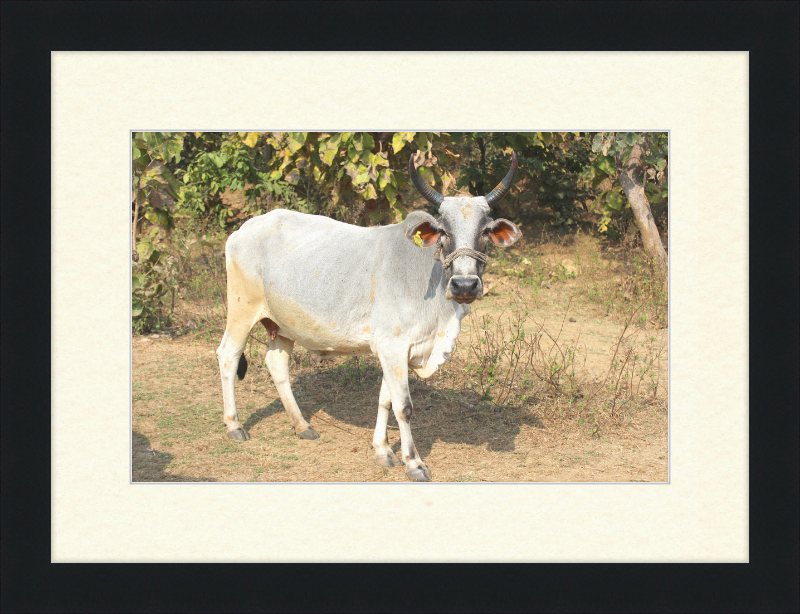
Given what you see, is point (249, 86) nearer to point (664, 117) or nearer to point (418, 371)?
point (418, 371)

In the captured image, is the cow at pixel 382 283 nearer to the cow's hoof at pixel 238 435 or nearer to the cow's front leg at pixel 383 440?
the cow's front leg at pixel 383 440

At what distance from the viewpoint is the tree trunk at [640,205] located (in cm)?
968

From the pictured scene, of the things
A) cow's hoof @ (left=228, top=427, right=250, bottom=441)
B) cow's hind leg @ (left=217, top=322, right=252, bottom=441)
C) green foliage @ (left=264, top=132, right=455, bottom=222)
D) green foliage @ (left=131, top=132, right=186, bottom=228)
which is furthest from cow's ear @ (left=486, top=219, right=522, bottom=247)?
green foliage @ (left=131, top=132, right=186, bottom=228)

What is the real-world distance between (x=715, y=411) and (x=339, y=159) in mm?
4877

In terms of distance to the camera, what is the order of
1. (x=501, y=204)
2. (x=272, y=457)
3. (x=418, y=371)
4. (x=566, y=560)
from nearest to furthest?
1. (x=566, y=560)
2. (x=418, y=371)
3. (x=272, y=457)
4. (x=501, y=204)

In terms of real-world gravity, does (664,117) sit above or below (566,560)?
above

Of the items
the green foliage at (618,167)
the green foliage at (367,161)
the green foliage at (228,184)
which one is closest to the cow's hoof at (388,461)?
the green foliage at (367,161)

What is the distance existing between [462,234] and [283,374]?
242 cm

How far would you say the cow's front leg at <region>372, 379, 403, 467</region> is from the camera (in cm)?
574

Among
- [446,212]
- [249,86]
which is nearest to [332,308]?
[446,212]

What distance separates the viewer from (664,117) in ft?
15.9

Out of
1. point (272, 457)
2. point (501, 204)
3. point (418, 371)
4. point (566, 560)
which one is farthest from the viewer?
point (501, 204)

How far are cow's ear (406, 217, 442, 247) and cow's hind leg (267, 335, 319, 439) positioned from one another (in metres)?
1.93

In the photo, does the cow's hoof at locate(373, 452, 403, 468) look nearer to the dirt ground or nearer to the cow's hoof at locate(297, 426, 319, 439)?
the dirt ground
